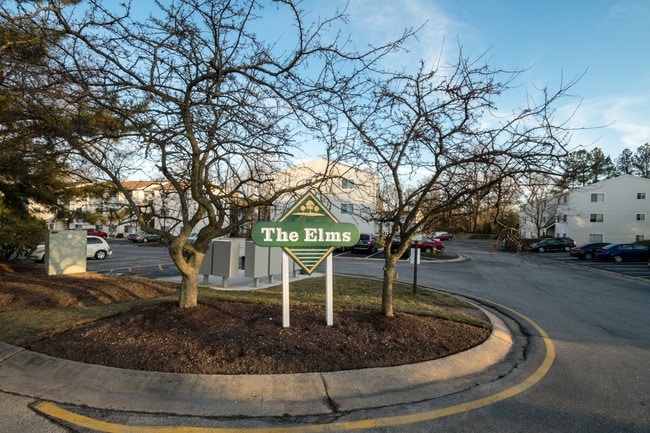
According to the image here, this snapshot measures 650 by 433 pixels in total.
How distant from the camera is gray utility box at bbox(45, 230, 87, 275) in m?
11.4

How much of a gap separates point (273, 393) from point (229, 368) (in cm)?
69

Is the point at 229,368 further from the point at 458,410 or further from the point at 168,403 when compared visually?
the point at 458,410

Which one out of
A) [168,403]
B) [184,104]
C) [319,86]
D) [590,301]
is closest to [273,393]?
[168,403]

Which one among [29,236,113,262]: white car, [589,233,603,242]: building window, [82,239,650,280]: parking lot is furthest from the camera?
[589,233,603,242]: building window

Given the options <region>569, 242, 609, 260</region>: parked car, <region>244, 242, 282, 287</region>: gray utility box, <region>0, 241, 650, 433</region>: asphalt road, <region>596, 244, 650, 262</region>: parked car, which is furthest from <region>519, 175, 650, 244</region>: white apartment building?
<region>0, 241, 650, 433</region>: asphalt road

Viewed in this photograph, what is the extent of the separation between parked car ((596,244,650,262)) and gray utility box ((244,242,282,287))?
28.1 m

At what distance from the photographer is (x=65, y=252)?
11844mm

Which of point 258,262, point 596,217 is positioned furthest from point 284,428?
point 596,217

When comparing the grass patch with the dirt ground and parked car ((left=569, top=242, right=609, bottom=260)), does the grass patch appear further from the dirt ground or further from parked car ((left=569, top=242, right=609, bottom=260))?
parked car ((left=569, top=242, right=609, bottom=260))

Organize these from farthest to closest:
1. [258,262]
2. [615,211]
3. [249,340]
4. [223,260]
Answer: [615,211]
[258,262]
[223,260]
[249,340]

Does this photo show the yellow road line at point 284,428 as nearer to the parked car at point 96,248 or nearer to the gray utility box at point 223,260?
the gray utility box at point 223,260

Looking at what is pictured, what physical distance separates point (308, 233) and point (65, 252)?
10.4m

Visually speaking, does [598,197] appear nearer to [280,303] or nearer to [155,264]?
[155,264]

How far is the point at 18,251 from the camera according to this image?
1295 cm
